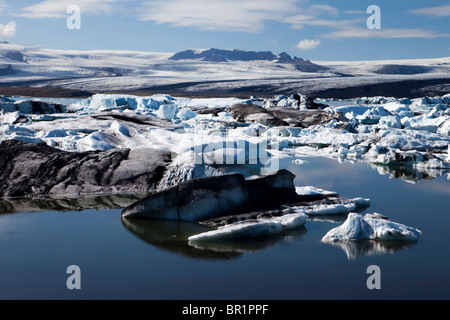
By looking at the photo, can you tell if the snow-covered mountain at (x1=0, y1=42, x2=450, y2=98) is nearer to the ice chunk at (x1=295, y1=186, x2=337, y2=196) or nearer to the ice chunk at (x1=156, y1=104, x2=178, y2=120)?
the ice chunk at (x1=156, y1=104, x2=178, y2=120)

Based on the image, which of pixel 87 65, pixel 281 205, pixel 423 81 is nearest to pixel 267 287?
pixel 281 205

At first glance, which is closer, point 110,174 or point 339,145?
point 110,174

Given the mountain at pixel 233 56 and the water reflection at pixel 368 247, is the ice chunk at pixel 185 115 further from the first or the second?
the mountain at pixel 233 56

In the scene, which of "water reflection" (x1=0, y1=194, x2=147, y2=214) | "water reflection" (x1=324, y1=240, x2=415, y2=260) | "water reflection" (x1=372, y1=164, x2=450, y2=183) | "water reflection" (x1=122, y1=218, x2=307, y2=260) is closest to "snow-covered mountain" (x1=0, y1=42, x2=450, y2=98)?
"water reflection" (x1=372, y1=164, x2=450, y2=183)

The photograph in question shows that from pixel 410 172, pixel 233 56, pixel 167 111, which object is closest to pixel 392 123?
pixel 410 172

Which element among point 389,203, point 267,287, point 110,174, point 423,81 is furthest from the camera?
point 423,81

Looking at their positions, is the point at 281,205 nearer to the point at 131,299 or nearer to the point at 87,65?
the point at 131,299

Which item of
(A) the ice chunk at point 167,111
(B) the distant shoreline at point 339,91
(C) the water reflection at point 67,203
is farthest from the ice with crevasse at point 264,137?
(B) the distant shoreline at point 339,91
